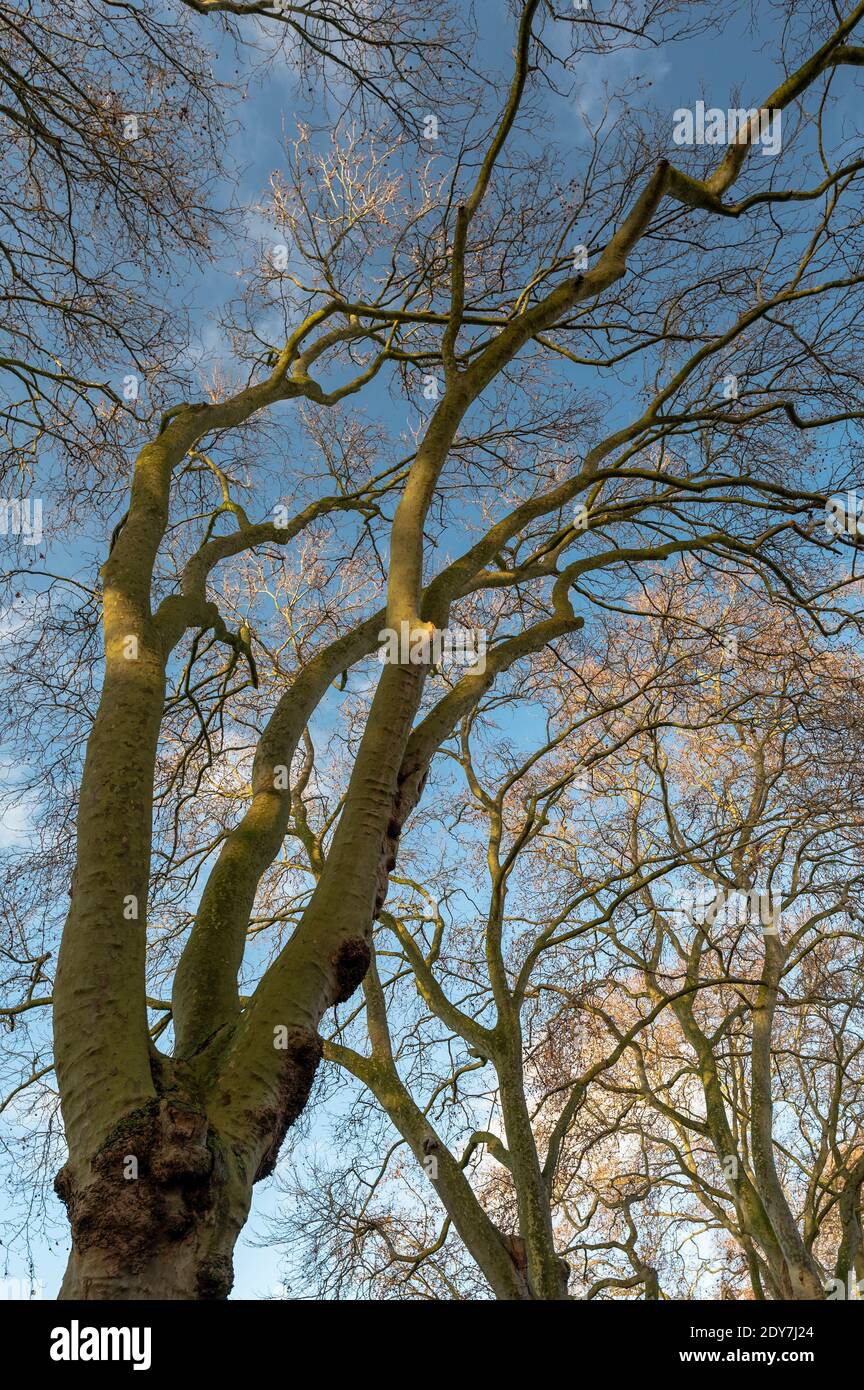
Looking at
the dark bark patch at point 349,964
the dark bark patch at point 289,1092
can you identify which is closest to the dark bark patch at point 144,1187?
the dark bark patch at point 289,1092

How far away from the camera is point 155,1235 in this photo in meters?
2.36

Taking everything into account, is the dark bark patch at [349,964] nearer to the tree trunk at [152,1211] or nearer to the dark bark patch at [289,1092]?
the dark bark patch at [289,1092]

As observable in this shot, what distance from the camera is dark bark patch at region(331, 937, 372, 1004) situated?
305cm

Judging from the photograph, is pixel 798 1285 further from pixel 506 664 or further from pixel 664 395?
pixel 664 395

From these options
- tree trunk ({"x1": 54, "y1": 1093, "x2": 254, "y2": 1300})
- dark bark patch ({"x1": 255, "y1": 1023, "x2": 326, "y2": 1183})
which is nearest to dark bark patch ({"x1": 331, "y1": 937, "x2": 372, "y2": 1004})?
dark bark patch ({"x1": 255, "y1": 1023, "x2": 326, "y2": 1183})

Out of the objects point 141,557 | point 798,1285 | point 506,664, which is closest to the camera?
point 141,557

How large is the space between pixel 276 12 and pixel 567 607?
3150mm

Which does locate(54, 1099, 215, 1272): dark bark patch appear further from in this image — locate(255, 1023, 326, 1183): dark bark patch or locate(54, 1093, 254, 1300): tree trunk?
locate(255, 1023, 326, 1183): dark bark patch

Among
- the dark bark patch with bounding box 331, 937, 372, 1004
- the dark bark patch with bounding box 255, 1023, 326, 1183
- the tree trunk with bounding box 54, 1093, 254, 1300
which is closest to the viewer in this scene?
the tree trunk with bounding box 54, 1093, 254, 1300

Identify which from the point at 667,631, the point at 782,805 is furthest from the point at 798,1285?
the point at 667,631

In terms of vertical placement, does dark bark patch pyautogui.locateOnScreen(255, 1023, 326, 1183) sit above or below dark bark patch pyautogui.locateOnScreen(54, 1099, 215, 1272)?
above

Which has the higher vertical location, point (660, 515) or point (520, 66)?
point (520, 66)
